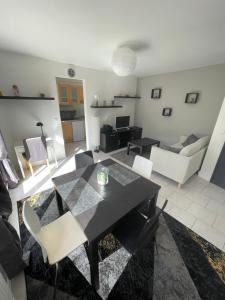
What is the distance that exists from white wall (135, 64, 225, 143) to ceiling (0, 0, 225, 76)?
32.5 inches

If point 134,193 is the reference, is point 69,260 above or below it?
below

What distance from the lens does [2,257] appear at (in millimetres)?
1196

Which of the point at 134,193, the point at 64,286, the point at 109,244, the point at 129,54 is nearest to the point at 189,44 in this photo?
the point at 129,54

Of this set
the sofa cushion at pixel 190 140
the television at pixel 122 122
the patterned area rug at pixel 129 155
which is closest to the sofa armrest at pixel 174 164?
the sofa cushion at pixel 190 140

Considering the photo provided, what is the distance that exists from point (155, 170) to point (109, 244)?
184cm

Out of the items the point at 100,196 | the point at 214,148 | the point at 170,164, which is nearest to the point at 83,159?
the point at 100,196

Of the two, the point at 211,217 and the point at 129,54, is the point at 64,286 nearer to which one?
the point at 211,217

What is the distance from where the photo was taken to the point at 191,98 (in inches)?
142

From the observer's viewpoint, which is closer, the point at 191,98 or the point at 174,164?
the point at 174,164

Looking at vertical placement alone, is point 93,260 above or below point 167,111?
below

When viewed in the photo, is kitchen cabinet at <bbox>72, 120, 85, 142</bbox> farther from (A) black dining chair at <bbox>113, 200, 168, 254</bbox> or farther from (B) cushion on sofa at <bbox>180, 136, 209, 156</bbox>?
(A) black dining chair at <bbox>113, 200, 168, 254</bbox>

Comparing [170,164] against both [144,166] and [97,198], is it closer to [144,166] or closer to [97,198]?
[144,166]

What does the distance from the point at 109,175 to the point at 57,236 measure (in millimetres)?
815

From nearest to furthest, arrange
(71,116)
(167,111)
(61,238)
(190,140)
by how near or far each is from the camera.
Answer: (61,238), (190,140), (167,111), (71,116)
